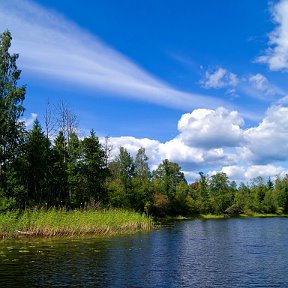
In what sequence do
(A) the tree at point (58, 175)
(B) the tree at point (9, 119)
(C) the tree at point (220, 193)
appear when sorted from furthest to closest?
1. (C) the tree at point (220, 193)
2. (A) the tree at point (58, 175)
3. (B) the tree at point (9, 119)

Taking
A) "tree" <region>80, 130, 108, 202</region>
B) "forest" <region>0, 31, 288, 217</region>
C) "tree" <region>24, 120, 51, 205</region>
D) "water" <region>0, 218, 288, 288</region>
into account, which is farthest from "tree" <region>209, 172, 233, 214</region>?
"water" <region>0, 218, 288, 288</region>

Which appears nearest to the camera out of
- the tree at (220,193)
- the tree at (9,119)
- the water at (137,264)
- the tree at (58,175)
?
the water at (137,264)

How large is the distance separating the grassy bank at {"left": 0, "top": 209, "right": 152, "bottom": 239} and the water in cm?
211

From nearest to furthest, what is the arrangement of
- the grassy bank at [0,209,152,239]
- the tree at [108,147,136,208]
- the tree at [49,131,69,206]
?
the grassy bank at [0,209,152,239] < the tree at [49,131,69,206] < the tree at [108,147,136,208]

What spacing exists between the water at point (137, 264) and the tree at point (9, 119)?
61.6ft

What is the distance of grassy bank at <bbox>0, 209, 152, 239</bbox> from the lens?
3653 cm

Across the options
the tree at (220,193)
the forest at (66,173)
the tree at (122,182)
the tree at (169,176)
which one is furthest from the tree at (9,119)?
the tree at (220,193)

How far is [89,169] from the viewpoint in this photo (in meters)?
71.4

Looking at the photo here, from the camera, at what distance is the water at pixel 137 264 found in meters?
20.3

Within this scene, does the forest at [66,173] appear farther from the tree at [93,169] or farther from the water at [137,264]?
the water at [137,264]

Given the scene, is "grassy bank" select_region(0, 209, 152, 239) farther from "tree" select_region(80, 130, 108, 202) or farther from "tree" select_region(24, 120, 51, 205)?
"tree" select_region(80, 130, 108, 202)

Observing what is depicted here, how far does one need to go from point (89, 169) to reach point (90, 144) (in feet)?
15.1

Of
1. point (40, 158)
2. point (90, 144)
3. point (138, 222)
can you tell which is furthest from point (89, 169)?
point (138, 222)

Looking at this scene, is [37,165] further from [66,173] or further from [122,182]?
[122,182]
